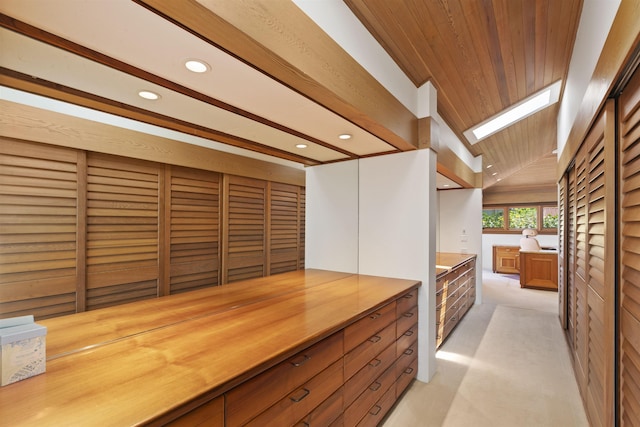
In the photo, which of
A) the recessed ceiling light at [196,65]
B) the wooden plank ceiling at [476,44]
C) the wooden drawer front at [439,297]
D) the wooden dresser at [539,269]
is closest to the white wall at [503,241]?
the wooden dresser at [539,269]

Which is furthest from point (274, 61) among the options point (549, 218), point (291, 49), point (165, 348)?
→ point (549, 218)

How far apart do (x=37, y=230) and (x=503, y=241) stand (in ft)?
28.7

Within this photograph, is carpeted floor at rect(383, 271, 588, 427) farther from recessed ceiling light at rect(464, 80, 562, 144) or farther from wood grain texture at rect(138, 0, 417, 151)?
recessed ceiling light at rect(464, 80, 562, 144)

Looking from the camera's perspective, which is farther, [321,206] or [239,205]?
[321,206]

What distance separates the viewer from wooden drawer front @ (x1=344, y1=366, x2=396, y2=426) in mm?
1474

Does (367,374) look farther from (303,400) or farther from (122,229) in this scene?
(122,229)

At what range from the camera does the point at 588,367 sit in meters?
1.86

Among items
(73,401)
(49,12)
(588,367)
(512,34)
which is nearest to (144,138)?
(49,12)

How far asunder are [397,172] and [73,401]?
2.29 meters

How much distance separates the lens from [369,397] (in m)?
1.63

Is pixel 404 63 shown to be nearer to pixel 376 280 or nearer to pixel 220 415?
A: pixel 376 280

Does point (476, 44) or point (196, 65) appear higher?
point (476, 44)

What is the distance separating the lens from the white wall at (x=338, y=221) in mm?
2596

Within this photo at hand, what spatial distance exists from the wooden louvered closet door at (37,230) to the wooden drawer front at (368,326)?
117 cm
